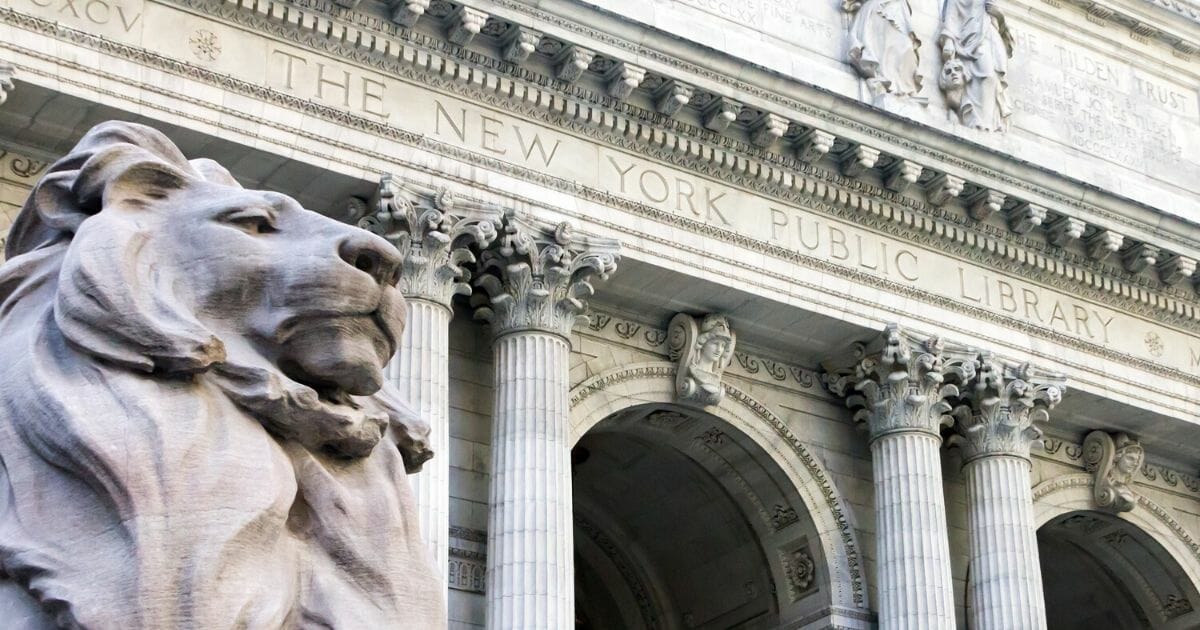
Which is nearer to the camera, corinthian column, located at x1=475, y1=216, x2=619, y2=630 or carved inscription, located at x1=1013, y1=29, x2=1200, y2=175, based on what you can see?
corinthian column, located at x1=475, y1=216, x2=619, y2=630

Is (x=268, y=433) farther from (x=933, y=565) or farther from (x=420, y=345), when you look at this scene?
(x=933, y=565)

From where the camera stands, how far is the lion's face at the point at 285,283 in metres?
3.85

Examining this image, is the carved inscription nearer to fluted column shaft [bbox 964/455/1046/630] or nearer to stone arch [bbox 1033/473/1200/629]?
stone arch [bbox 1033/473/1200/629]

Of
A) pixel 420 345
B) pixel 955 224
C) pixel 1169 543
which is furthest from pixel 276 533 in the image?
pixel 1169 543

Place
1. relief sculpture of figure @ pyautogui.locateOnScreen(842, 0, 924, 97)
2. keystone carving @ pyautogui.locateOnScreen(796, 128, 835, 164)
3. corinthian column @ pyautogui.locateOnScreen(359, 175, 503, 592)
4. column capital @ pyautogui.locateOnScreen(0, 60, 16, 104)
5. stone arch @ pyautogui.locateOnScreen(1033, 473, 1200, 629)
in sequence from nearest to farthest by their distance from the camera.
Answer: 1. column capital @ pyautogui.locateOnScreen(0, 60, 16, 104)
2. corinthian column @ pyautogui.locateOnScreen(359, 175, 503, 592)
3. keystone carving @ pyautogui.locateOnScreen(796, 128, 835, 164)
4. relief sculpture of figure @ pyautogui.locateOnScreen(842, 0, 924, 97)
5. stone arch @ pyautogui.locateOnScreen(1033, 473, 1200, 629)

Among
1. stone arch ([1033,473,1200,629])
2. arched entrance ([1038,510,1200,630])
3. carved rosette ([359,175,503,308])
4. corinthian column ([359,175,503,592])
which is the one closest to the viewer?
corinthian column ([359,175,503,592])

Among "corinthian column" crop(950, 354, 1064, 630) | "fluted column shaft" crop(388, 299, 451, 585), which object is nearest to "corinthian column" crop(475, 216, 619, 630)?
"fluted column shaft" crop(388, 299, 451, 585)

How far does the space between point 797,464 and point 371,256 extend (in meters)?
14.6

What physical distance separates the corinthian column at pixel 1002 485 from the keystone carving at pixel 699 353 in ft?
8.36

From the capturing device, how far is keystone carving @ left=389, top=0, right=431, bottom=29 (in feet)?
49.9

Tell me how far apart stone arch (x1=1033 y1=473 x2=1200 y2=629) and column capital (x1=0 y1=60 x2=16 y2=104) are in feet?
36.7

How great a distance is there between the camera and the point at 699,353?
1756cm

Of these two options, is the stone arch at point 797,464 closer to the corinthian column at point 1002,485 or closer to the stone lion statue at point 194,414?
the corinthian column at point 1002,485

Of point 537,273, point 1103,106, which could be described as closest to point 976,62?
point 1103,106
